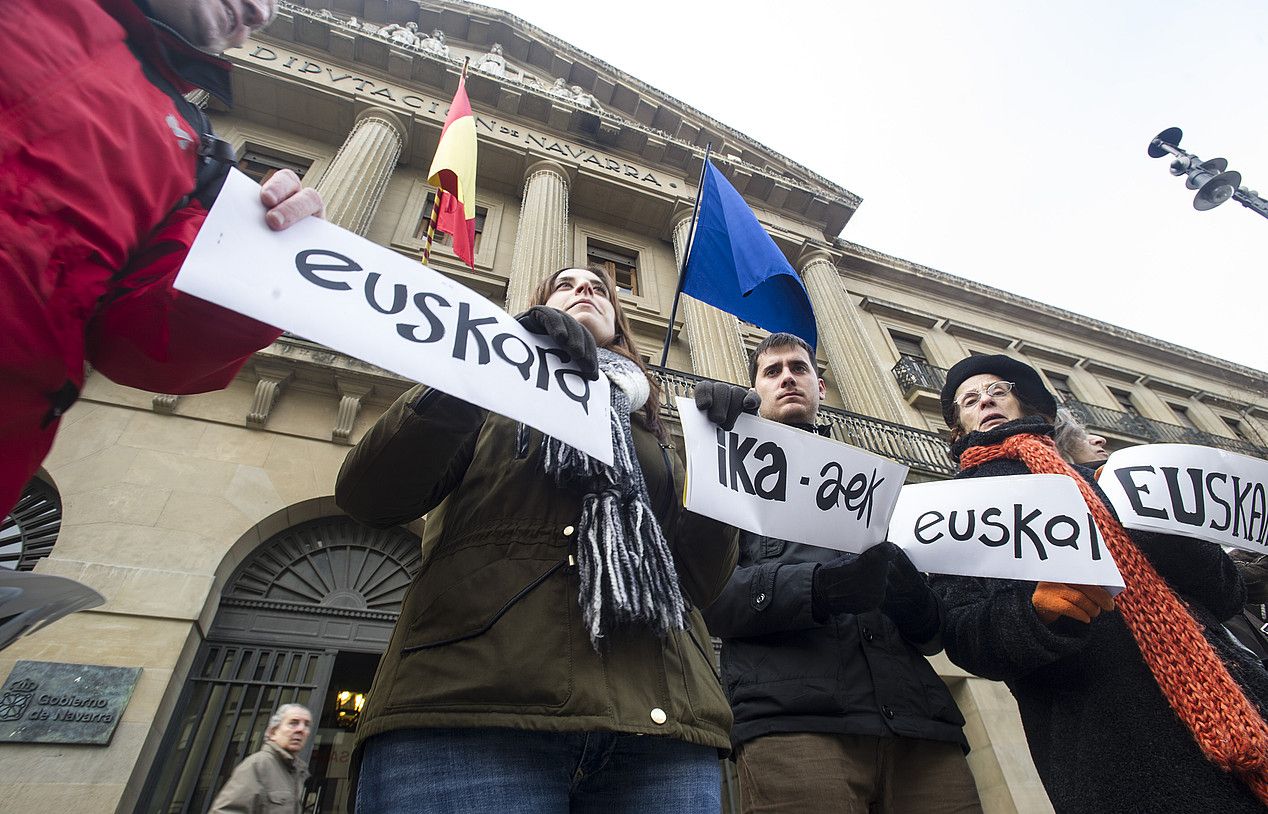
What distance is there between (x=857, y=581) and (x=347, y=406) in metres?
6.15

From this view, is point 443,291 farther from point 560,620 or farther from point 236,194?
point 560,620

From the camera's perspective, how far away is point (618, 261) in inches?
520

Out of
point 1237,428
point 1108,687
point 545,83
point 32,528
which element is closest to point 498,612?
point 1108,687

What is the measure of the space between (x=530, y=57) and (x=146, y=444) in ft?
48.8

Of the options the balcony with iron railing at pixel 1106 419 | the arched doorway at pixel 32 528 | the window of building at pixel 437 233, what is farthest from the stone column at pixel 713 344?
the arched doorway at pixel 32 528

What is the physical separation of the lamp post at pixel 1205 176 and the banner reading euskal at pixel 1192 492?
27.9 ft

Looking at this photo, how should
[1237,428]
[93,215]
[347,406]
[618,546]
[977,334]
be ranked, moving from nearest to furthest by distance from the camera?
[93,215] < [618,546] < [347,406] < [977,334] < [1237,428]

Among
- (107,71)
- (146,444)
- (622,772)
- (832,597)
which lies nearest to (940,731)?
(832,597)

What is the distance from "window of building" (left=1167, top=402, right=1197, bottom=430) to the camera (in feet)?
61.7

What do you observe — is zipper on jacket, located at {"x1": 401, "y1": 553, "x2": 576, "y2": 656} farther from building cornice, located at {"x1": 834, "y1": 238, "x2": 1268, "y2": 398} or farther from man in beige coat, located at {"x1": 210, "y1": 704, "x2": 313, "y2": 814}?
building cornice, located at {"x1": 834, "y1": 238, "x2": 1268, "y2": 398}

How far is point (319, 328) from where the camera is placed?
1.12 meters

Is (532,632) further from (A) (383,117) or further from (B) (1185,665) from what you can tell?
(A) (383,117)

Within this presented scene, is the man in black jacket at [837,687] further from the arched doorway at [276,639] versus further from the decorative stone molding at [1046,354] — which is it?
the decorative stone molding at [1046,354]

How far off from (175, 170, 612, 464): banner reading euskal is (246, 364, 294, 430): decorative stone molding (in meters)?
5.92
